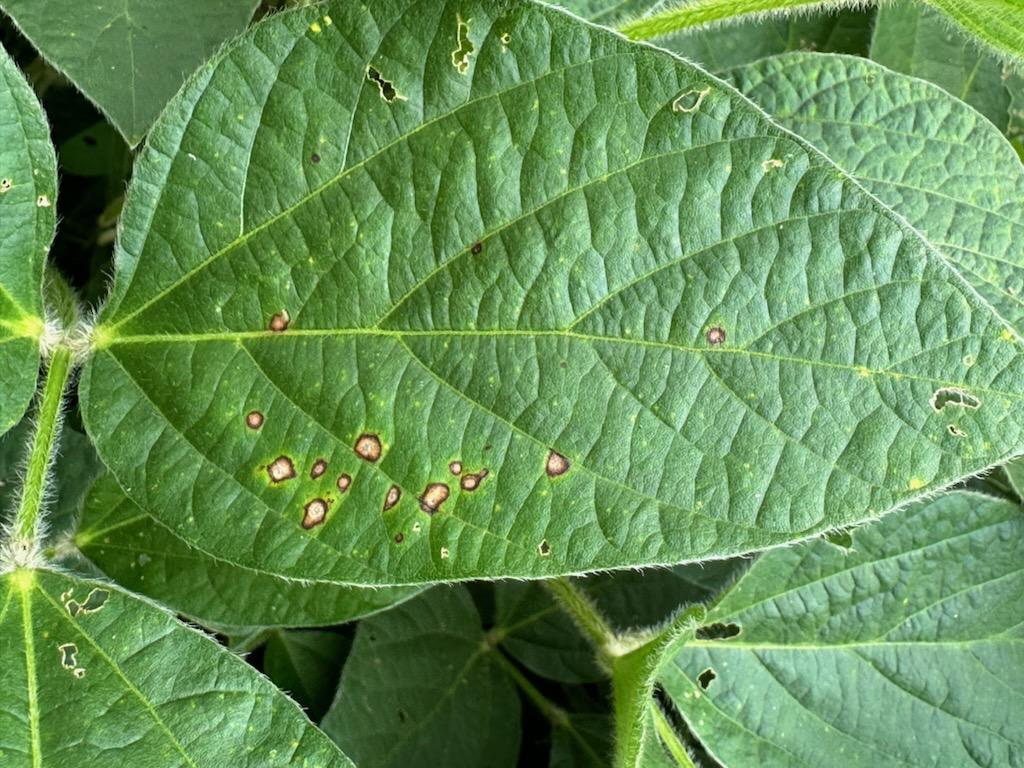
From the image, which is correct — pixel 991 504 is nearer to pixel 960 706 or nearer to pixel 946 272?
pixel 960 706

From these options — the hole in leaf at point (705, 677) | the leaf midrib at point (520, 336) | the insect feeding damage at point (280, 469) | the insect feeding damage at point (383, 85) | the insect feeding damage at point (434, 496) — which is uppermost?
the insect feeding damage at point (383, 85)

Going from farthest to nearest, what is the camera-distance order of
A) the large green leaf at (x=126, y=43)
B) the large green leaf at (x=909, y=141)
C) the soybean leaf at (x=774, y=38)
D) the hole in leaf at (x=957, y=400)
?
the soybean leaf at (x=774, y=38)
the large green leaf at (x=909, y=141)
the large green leaf at (x=126, y=43)
the hole in leaf at (x=957, y=400)

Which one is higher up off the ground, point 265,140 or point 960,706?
point 265,140

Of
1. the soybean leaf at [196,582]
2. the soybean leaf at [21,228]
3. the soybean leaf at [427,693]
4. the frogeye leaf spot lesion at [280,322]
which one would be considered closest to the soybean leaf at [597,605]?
the soybean leaf at [427,693]

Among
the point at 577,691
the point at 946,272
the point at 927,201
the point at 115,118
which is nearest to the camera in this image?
the point at 946,272

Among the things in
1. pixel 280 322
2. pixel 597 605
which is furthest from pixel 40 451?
pixel 597 605

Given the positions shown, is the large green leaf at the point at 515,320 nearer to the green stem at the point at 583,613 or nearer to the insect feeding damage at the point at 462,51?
the insect feeding damage at the point at 462,51

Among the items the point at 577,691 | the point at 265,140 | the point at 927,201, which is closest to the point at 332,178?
the point at 265,140

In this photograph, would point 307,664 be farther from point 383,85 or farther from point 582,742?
point 383,85
